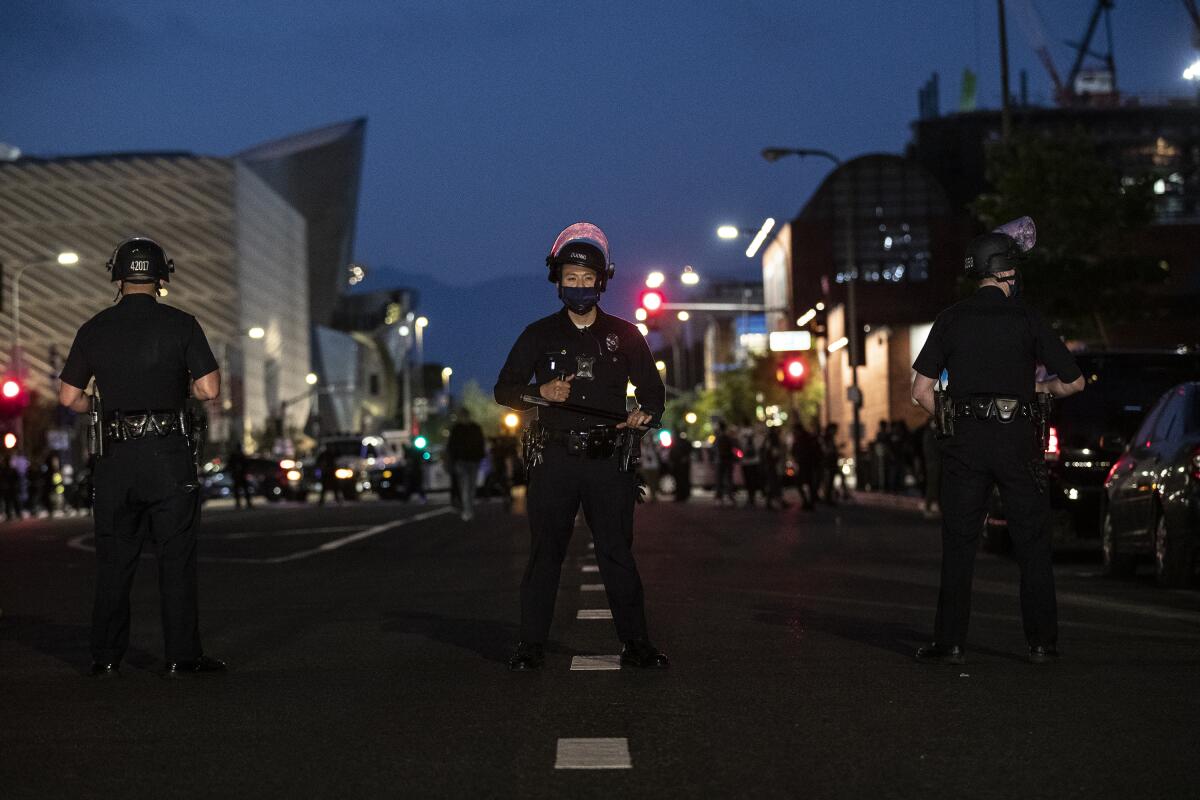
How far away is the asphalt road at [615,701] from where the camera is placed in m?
6.04

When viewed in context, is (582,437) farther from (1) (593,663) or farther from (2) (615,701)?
(2) (615,701)

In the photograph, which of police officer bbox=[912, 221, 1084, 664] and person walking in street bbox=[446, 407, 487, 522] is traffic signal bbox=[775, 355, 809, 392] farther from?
police officer bbox=[912, 221, 1084, 664]

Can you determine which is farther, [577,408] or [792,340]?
[792,340]

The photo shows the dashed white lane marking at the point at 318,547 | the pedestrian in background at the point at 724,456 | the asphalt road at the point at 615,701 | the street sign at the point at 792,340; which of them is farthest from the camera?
the street sign at the point at 792,340

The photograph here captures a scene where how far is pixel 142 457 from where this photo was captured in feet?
29.5

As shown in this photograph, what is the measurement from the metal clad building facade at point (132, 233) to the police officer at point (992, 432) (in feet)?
407

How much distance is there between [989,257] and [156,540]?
3.98 metres

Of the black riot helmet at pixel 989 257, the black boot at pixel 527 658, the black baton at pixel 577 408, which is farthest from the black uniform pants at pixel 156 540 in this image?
the black riot helmet at pixel 989 257

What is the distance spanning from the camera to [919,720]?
23.7 feet

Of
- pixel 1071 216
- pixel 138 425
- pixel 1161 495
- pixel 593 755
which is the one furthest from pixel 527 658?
pixel 1071 216

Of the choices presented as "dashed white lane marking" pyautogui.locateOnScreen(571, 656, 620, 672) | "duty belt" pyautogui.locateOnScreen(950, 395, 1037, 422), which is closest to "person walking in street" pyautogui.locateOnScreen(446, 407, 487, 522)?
"dashed white lane marking" pyautogui.locateOnScreen(571, 656, 620, 672)

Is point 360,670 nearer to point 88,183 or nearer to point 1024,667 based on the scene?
point 1024,667

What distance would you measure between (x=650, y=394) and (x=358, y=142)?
165 m

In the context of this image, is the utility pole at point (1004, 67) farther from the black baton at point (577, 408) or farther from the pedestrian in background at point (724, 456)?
the black baton at point (577, 408)
